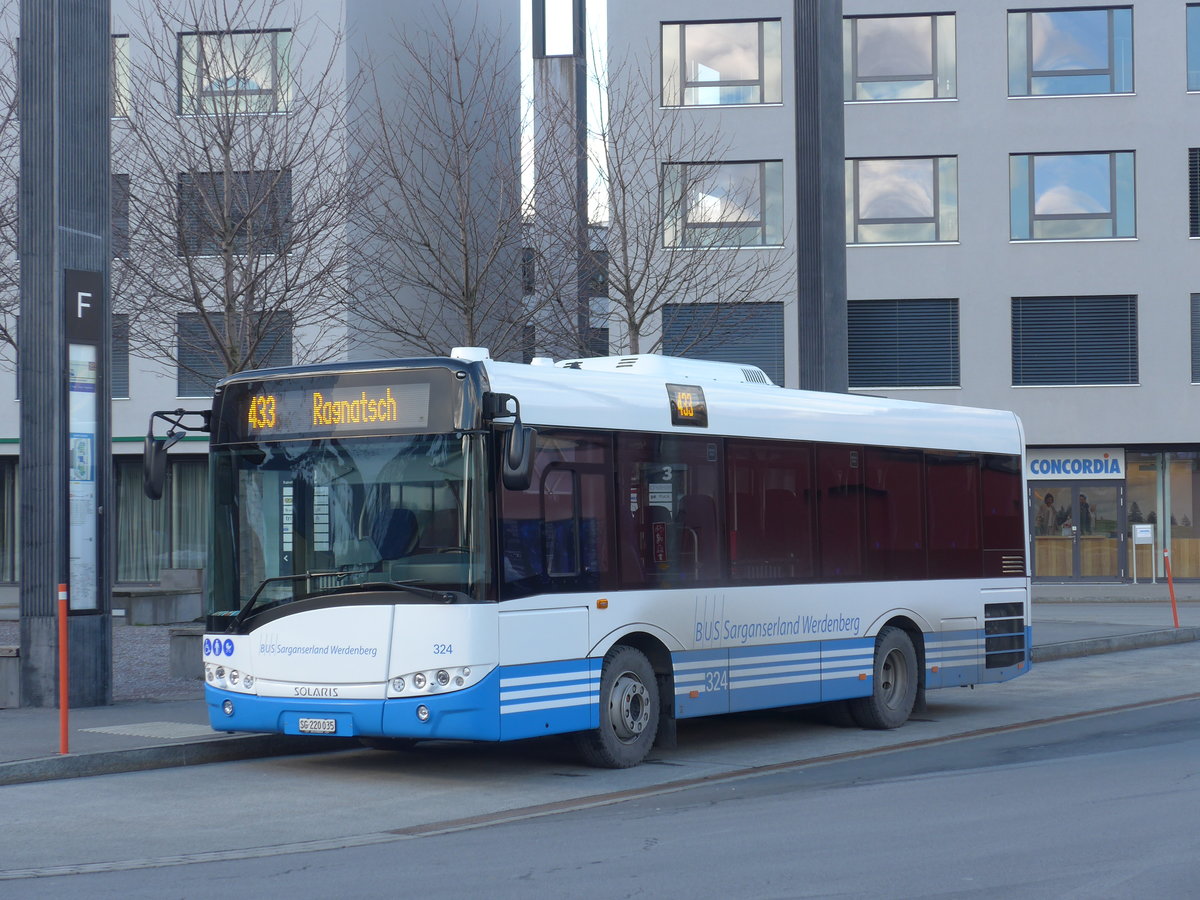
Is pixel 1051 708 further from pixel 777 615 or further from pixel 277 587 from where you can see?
pixel 277 587

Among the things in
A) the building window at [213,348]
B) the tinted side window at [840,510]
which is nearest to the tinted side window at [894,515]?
the tinted side window at [840,510]

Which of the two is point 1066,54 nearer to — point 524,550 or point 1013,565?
point 1013,565

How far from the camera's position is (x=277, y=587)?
427 inches

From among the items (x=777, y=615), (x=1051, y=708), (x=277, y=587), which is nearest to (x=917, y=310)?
(x=1051, y=708)

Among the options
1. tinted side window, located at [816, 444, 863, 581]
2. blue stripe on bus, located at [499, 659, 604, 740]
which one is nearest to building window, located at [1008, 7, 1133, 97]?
tinted side window, located at [816, 444, 863, 581]

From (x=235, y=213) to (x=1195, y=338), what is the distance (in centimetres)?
2641

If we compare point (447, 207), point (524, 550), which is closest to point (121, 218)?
point (447, 207)

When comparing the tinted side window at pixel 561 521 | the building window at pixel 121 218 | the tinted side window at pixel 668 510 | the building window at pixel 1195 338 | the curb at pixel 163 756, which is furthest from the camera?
the building window at pixel 1195 338

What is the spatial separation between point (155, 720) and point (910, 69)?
3015 centimetres

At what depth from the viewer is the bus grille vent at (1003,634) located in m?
15.2

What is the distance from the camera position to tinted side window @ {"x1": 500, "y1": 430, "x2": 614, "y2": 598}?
1052 cm

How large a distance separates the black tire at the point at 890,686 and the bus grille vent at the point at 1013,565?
4.92 feet

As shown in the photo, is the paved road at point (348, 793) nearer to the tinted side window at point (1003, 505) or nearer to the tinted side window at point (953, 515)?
the tinted side window at point (953, 515)

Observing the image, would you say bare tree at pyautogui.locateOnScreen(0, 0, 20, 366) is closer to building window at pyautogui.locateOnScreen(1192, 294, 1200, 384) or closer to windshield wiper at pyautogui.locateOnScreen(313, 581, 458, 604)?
windshield wiper at pyautogui.locateOnScreen(313, 581, 458, 604)
